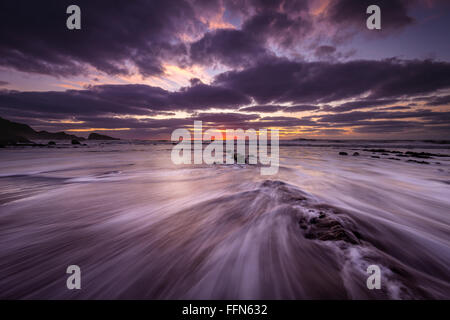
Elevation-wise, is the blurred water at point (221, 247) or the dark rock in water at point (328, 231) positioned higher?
the dark rock in water at point (328, 231)

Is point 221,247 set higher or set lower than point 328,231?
lower

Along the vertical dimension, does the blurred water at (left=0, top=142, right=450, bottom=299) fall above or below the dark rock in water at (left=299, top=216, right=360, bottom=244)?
below

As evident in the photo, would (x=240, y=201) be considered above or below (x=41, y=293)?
above

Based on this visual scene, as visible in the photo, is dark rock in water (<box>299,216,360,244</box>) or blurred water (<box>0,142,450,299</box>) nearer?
blurred water (<box>0,142,450,299</box>)

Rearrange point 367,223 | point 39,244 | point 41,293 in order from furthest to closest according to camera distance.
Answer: point 367,223, point 39,244, point 41,293

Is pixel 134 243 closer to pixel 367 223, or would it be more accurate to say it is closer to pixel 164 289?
pixel 164 289

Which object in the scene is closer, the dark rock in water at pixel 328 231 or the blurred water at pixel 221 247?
the blurred water at pixel 221 247
